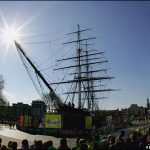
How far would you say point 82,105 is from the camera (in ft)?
230

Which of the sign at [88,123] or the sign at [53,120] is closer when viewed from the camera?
the sign at [88,123]

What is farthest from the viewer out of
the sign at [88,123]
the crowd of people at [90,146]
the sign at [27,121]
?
the sign at [27,121]

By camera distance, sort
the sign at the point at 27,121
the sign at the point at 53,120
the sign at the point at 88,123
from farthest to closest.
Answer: the sign at the point at 27,121 < the sign at the point at 53,120 < the sign at the point at 88,123

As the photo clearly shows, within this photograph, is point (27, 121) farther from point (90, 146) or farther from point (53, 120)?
point (90, 146)

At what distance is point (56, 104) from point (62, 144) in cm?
4069

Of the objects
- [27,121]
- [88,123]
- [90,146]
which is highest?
[27,121]

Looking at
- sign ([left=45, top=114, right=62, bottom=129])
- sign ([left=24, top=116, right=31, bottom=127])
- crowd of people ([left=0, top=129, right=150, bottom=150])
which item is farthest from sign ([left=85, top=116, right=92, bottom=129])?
crowd of people ([left=0, top=129, right=150, bottom=150])

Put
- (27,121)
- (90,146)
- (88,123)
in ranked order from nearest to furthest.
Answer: (90,146) < (88,123) < (27,121)

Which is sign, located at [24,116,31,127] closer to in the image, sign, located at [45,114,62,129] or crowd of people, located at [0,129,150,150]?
sign, located at [45,114,62,129]

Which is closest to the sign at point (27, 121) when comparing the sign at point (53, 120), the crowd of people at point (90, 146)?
the sign at point (53, 120)

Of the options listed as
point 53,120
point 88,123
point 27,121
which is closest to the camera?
point 88,123

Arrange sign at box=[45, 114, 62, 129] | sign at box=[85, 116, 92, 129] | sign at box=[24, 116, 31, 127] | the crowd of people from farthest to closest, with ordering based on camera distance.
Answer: sign at box=[24, 116, 31, 127]
sign at box=[45, 114, 62, 129]
sign at box=[85, 116, 92, 129]
the crowd of people

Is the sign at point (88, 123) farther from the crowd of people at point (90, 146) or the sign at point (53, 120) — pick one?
the crowd of people at point (90, 146)

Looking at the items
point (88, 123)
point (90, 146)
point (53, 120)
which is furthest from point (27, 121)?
point (90, 146)
